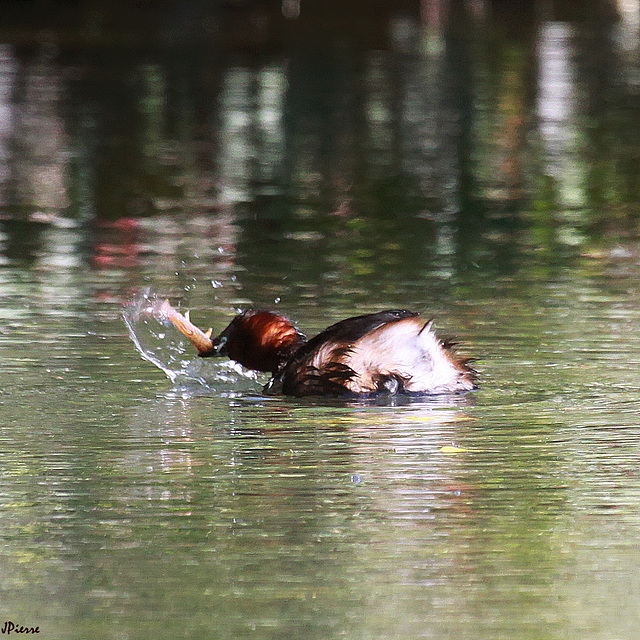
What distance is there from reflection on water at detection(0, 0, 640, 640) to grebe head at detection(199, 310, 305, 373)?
0.44 feet

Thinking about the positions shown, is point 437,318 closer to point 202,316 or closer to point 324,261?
point 202,316

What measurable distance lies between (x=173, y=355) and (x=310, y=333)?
579 mm

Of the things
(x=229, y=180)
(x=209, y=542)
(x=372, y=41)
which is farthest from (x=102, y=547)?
(x=372, y=41)

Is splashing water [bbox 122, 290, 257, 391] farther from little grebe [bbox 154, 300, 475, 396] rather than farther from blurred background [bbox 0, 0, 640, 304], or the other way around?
blurred background [bbox 0, 0, 640, 304]

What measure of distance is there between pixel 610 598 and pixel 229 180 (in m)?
8.57

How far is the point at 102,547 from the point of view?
16.0 feet

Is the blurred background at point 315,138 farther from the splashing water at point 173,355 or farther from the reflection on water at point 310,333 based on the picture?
the splashing water at point 173,355

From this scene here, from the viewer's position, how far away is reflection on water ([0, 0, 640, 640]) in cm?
455
